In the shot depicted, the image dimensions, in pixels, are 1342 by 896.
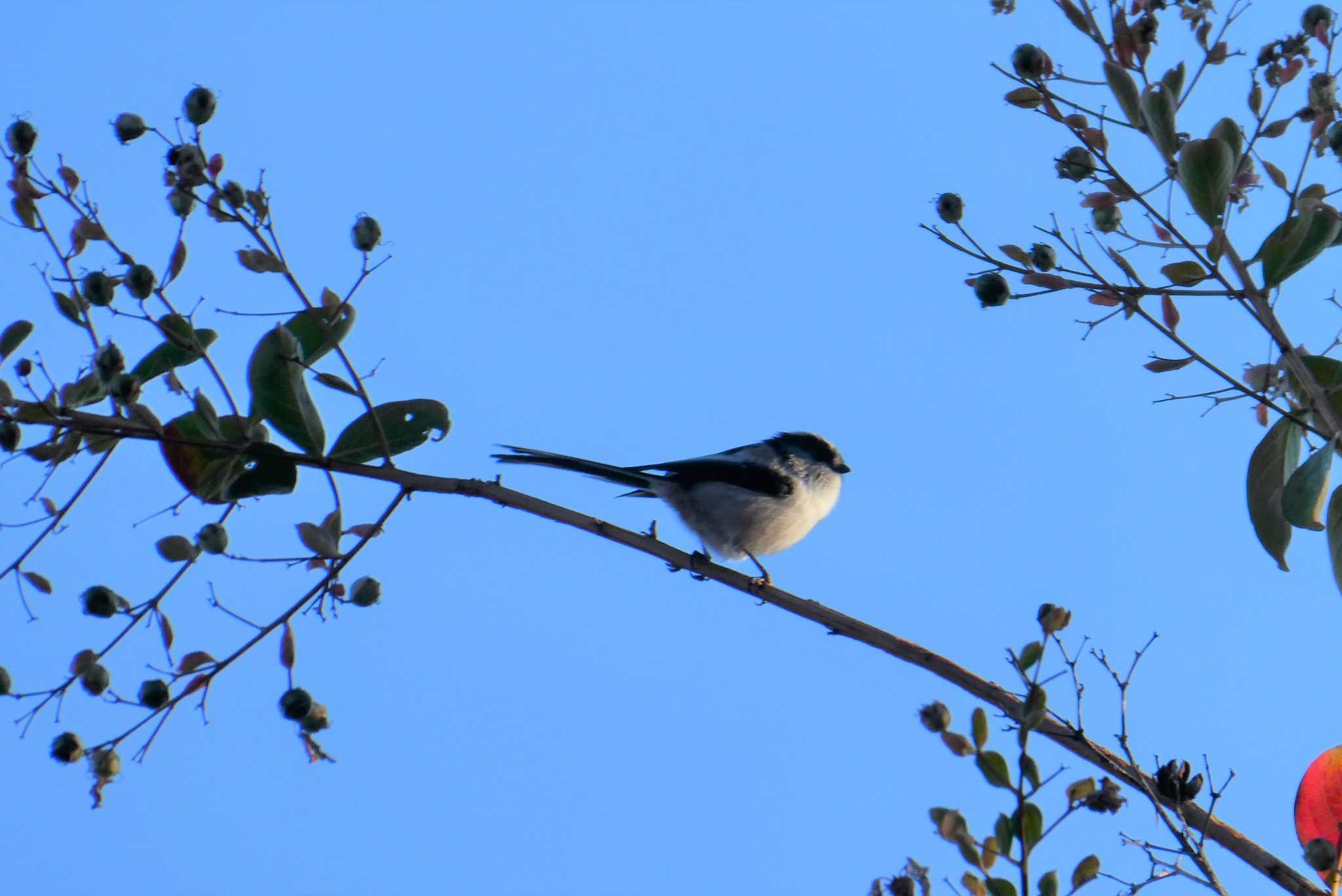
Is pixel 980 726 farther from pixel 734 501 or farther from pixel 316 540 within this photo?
pixel 734 501

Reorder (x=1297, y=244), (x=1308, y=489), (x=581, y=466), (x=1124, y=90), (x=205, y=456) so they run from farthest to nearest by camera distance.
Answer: (x=581, y=466) < (x=1124, y=90) < (x=205, y=456) < (x=1297, y=244) < (x=1308, y=489)

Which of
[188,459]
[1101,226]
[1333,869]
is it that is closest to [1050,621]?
[1333,869]

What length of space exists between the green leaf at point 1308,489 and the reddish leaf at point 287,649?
227 centimetres

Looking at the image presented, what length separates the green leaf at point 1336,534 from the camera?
2723mm

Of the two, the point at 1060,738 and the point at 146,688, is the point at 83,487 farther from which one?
the point at 1060,738

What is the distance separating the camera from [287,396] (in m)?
2.96

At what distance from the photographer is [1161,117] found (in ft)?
9.78

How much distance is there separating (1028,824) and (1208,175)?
5.16ft

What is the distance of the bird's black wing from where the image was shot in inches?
225

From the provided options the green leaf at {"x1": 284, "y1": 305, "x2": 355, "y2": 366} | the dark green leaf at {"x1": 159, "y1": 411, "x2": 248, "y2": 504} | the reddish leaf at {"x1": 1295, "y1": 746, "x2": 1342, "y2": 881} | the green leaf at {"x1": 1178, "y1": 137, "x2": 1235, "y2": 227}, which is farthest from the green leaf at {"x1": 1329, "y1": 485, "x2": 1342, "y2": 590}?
the dark green leaf at {"x1": 159, "y1": 411, "x2": 248, "y2": 504}

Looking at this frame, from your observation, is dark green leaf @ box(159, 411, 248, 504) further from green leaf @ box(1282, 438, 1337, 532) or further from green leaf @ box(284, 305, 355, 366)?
green leaf @ box(1282, 438, 1337, 532)

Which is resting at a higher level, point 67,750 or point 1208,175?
point 1208,175

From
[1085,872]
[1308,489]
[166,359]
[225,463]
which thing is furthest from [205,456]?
[1308,489]

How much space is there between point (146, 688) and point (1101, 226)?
2672 mm
